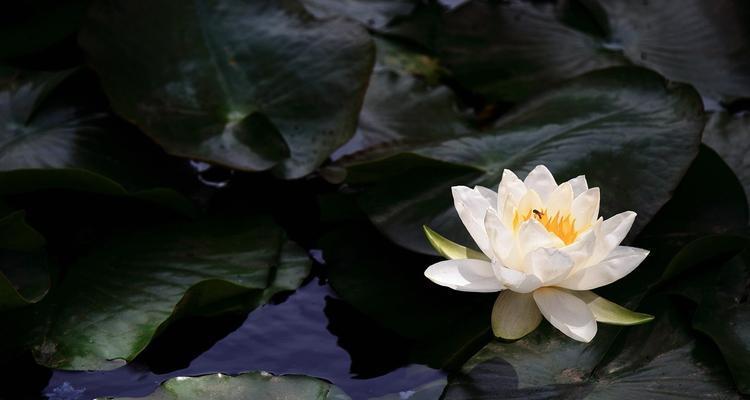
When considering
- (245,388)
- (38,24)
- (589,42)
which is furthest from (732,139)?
(38,24)

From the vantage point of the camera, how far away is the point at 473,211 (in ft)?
4.67

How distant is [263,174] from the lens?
6.94 ft

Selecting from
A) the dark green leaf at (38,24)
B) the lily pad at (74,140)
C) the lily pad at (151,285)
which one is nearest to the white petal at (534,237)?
the lily pad at (151,285)

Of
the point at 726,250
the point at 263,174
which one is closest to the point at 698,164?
the point at 726,250

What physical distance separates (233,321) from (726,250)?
865 millimetres

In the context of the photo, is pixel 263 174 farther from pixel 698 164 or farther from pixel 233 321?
pixel 698 164

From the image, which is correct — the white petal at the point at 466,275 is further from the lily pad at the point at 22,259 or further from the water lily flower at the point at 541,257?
the lily pad at the point at 22,259

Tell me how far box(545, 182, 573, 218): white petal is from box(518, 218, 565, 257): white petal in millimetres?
80

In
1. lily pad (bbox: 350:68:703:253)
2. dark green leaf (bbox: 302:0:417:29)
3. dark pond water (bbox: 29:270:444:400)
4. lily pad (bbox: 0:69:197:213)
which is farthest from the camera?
dark green leaf (bbox: 302:0:417:29)

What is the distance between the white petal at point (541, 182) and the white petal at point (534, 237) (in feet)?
0.40

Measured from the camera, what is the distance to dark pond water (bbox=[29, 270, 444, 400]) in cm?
156

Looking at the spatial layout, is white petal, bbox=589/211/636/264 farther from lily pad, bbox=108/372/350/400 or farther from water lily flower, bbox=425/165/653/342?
lily pad, bbox=108/372/350/400

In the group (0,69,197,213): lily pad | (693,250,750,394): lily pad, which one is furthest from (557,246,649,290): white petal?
(0,69,197,213): lily pad

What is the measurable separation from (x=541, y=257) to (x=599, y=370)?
0.82 ft
